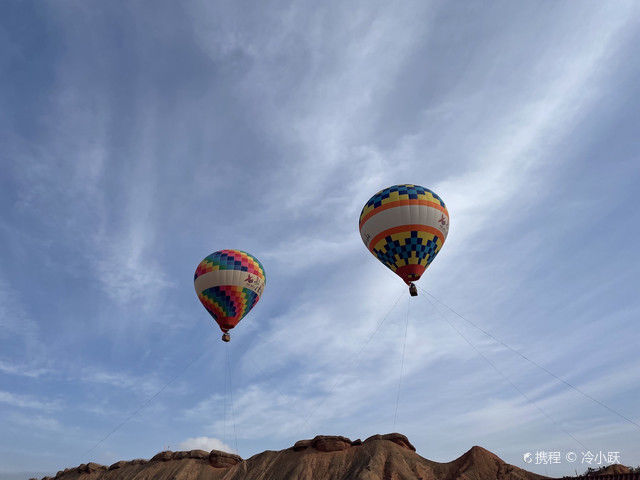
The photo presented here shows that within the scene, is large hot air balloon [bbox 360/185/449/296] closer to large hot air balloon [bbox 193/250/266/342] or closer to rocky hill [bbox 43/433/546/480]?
large hot air balloon [bbox 193/250/266/342]

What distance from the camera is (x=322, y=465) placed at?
4394cm

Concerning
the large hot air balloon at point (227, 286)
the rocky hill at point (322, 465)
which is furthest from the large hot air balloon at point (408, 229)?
the rocky hill at point (322, 465)

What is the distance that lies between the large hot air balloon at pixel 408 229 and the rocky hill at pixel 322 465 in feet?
59.8

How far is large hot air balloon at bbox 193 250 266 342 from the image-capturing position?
38531mm

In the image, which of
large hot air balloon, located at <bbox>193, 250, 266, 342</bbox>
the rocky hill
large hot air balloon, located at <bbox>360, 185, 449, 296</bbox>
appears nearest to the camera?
large hot air balloon, located at <bbox>360, 185, 449, 296</bbox>

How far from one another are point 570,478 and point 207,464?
1550 inches

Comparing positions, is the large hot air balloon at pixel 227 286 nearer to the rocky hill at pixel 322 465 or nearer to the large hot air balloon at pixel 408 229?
the large hot air balloon at pixel 408 229

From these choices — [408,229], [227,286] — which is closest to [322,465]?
[227,286]

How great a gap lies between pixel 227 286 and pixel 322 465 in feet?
69.5

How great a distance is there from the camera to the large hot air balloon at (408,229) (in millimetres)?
32188

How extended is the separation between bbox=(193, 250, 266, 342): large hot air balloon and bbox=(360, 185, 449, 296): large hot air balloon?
40.5 ft

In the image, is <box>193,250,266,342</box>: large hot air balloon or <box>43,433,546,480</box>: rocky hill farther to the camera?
<box>193,250,266,342</box>: large hot air balloon

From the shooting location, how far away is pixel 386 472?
3912 cm

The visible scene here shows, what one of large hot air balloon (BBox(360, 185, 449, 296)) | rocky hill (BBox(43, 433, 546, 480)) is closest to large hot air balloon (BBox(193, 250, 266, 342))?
large hot air balloon (BBox(360, 185, 449, 296))
